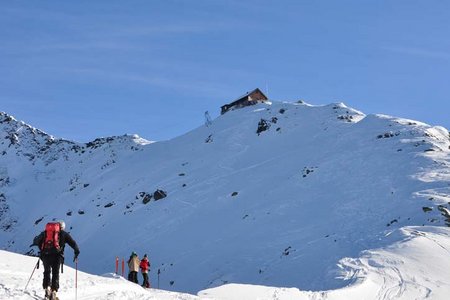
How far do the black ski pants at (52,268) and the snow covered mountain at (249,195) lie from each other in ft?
40.0

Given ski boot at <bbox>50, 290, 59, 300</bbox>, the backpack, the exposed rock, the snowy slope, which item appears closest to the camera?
ski boot at <bbox>50, 290, 59, 300</bbox>

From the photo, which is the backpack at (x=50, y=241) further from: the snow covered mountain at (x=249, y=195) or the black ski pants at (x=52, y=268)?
the snow covered mountain at (x=249, y=195)

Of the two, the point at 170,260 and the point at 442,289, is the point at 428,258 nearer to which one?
the point at 442,289

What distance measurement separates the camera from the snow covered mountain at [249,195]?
29172 mm

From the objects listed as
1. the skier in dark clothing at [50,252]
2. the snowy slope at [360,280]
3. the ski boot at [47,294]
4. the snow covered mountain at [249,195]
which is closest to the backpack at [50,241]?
the skier in dark clothing at [50,252]

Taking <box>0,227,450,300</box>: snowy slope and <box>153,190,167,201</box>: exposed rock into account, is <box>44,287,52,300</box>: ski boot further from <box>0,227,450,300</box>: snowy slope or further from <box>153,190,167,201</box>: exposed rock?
<box>153,190,167,201</box>: exposed rock

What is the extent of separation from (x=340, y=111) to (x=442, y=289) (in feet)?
134

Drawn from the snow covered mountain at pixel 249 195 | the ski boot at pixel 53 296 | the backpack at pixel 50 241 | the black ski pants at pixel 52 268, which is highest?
the snow covered mountain at pixel 249 195

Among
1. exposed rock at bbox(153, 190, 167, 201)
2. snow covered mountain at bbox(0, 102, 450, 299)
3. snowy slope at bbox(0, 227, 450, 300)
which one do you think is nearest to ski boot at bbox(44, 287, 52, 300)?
snowy slope at bbox(0, 227, 450, 300)

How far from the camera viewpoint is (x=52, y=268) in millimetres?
11047

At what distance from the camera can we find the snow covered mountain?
95.7ft

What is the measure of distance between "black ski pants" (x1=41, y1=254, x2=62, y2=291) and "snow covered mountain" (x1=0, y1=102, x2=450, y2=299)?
12.2 metres

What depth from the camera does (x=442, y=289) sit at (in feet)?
62.0

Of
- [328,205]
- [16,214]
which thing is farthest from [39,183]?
[328,205]
